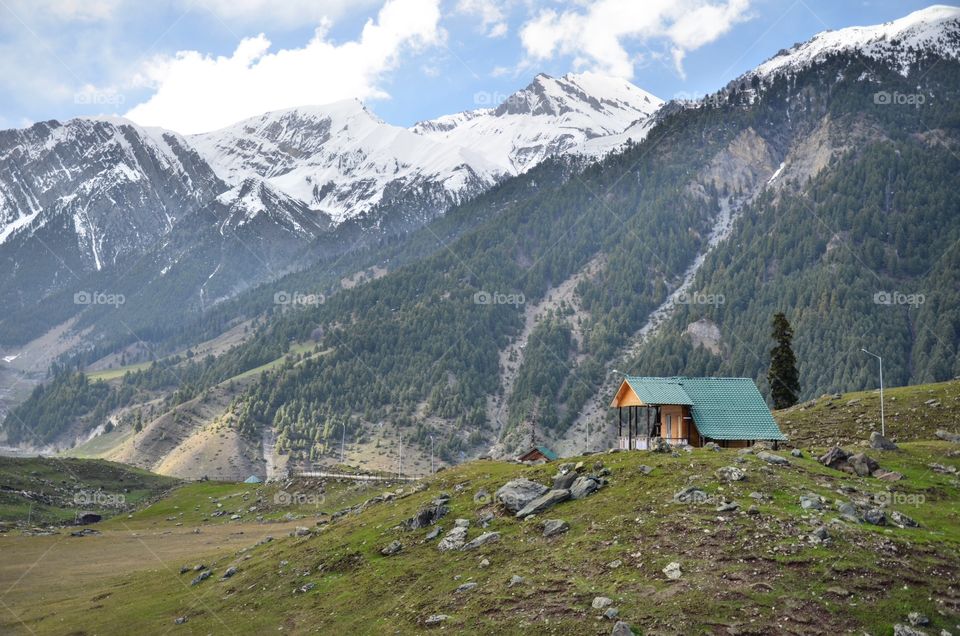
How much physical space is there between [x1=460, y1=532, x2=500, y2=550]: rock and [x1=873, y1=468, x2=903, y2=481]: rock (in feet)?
75.1

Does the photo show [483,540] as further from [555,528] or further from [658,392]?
[658,392]

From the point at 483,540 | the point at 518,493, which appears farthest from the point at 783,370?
the point at 483,540

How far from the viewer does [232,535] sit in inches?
3408

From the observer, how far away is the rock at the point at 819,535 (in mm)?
31438

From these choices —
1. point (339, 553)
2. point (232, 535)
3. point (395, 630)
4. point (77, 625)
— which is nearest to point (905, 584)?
point (395, 630)

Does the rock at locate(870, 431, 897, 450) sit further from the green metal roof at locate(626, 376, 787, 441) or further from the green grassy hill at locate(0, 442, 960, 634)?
the green metal roof at locate(626, 376, 787, 441)

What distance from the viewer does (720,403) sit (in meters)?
61.2

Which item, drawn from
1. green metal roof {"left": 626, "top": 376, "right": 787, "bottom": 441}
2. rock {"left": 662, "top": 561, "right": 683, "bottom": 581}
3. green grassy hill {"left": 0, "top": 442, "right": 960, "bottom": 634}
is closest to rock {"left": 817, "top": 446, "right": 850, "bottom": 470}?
green grassy hill {"left": 0, "top": 442, "right": 960, "bottom": 634}

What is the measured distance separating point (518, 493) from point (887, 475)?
71.6 feet

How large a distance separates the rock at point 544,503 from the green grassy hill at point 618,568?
502mm

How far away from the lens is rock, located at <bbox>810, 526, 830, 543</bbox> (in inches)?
1238

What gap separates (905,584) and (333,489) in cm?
9302

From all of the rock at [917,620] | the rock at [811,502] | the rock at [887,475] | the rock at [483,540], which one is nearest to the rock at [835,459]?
the rock at [887,475]

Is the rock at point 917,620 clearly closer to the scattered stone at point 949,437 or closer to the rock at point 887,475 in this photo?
the rock at point 887,475
